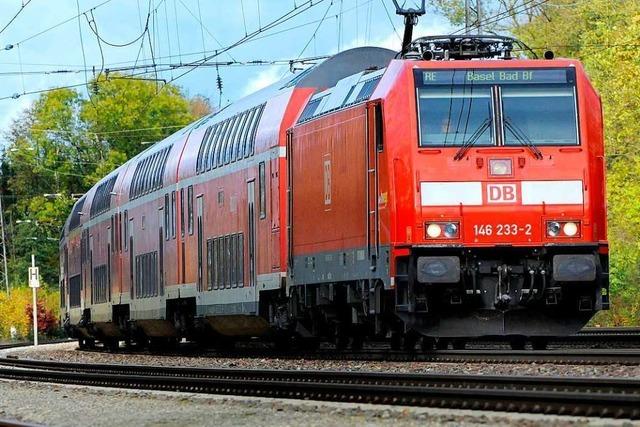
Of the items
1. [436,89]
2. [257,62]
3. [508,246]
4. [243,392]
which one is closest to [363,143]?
[436,89]

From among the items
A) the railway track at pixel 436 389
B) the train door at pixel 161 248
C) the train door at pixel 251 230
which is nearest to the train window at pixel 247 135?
the train door at pixel 251 230

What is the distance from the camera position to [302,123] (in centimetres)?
A: 2122

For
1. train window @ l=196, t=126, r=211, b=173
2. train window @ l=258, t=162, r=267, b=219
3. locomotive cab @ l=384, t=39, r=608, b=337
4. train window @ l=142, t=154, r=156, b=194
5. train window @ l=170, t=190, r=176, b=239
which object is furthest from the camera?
train window @ l=142, t=154, r=156, b=194

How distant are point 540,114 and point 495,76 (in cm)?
73

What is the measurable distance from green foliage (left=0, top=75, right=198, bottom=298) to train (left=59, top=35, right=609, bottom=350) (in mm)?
72537

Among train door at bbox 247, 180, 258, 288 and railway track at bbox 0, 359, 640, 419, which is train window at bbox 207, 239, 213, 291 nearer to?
train door at bbox 247, 180, 258, 288

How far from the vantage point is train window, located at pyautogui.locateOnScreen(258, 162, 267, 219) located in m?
22.8

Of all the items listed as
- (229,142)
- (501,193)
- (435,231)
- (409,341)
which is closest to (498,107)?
(501,193)

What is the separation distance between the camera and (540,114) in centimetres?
1814

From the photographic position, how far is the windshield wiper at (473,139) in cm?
1781

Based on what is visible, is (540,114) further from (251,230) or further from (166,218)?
(166,218)

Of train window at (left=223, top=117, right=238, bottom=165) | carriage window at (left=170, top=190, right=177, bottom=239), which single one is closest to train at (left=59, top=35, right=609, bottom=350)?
train window at (left=223, top=117, right=238, bottom=165)

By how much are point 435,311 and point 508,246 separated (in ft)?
3.85

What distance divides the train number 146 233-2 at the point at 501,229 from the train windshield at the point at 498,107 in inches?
39.9
